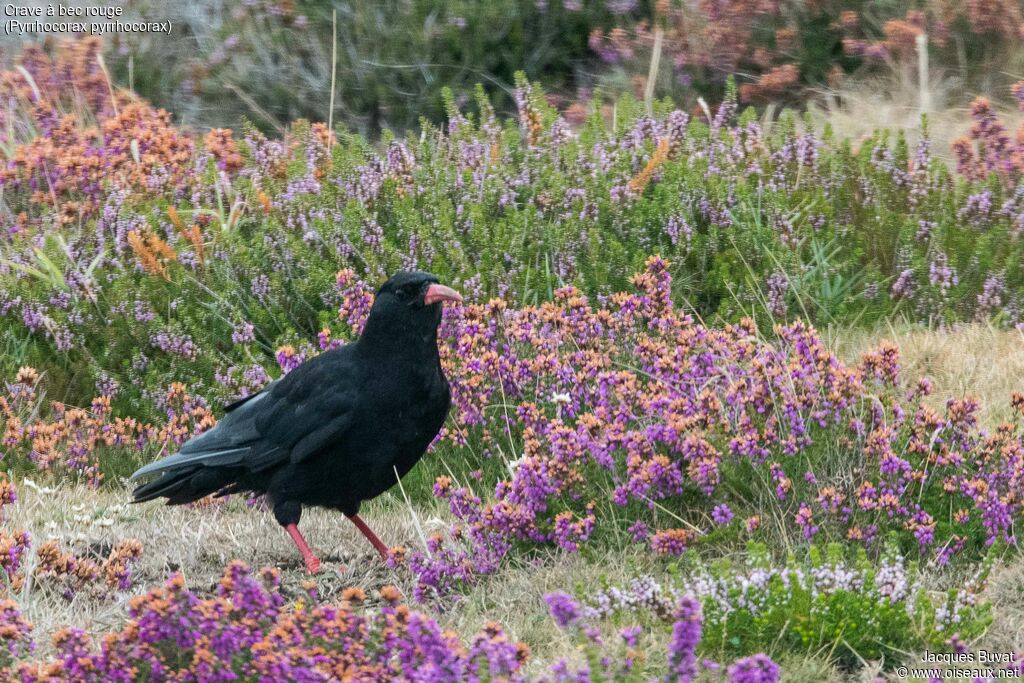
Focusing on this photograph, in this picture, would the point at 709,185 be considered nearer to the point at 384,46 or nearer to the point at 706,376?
the point at 706,376

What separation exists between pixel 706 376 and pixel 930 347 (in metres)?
1.22

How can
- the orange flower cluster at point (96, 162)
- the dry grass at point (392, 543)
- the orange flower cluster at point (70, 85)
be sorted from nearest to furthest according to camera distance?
the dry grass at point (392, 543), the orange flower cluster at point (96, 162), the orange flower cluster at point (70, 85)

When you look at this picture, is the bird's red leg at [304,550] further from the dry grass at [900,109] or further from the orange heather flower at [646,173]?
the dry grass at [900,109]

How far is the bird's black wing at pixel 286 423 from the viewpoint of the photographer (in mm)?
4621

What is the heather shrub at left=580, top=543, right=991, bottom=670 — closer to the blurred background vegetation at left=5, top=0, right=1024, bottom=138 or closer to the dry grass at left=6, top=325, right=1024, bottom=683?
the dry grass at left=6, top=325, right=1024, bottom=683

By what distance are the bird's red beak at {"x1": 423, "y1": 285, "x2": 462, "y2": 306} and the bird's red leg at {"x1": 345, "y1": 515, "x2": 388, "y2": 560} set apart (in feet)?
2.70

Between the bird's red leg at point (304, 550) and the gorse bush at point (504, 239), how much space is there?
4.37 ft

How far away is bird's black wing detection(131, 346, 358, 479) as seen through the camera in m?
4.62

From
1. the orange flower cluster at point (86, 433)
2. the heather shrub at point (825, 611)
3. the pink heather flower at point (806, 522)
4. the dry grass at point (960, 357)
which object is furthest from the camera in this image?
the orange flower cluster at point (86, 433)

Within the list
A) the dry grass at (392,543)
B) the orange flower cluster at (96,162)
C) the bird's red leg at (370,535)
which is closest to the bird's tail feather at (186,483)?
the dry grass at (392,543)

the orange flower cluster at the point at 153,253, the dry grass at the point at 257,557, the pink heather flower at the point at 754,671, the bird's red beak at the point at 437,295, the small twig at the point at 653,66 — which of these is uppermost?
the small twig at the point at 653,66

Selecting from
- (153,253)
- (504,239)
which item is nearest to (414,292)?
(504,239)

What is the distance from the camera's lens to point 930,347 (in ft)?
18.3

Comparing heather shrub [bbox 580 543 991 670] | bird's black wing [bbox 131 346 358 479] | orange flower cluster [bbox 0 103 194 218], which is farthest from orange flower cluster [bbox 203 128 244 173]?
heather shrub [bbox 580 543 991 670]
